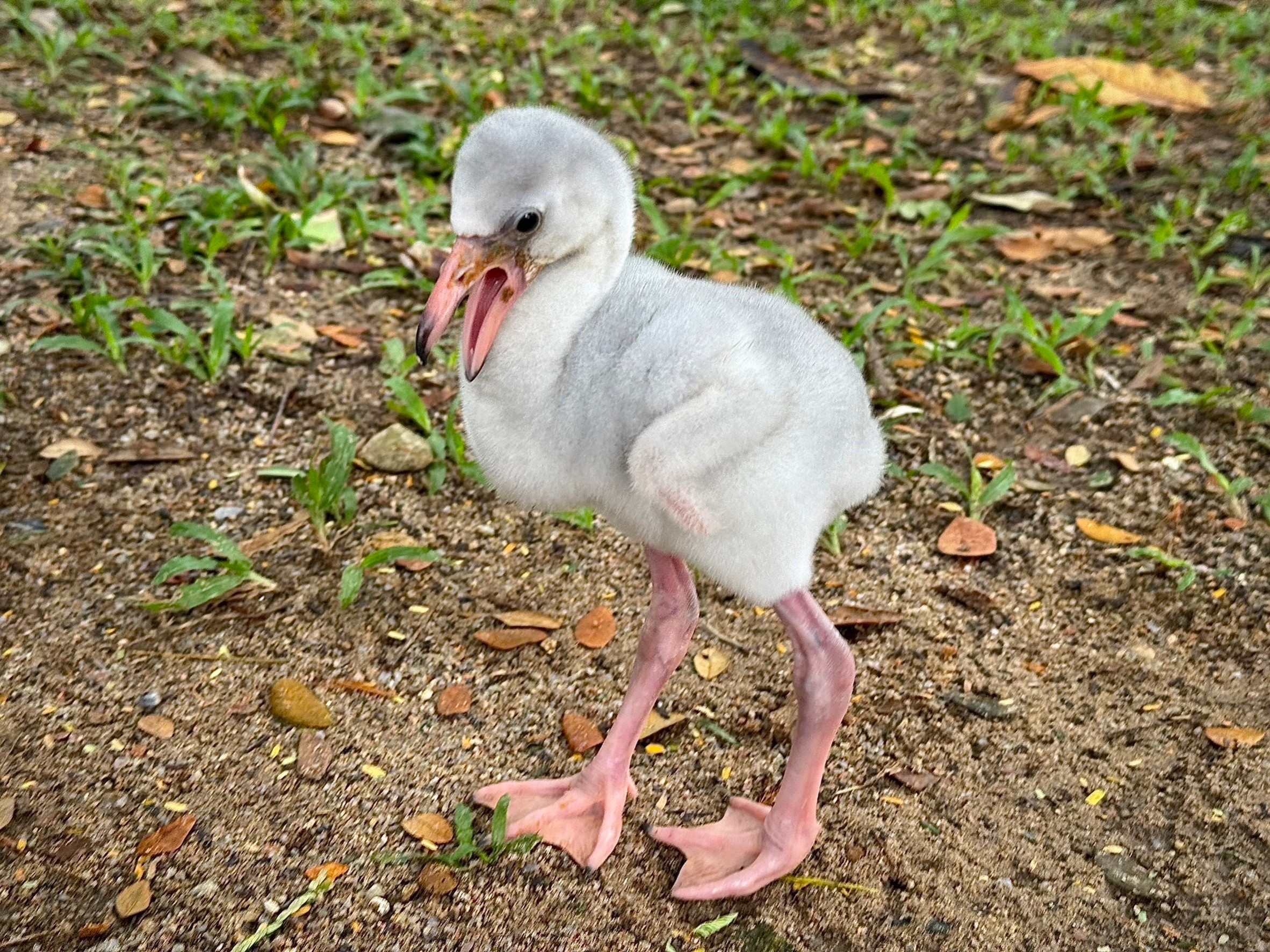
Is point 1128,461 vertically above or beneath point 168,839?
beneath

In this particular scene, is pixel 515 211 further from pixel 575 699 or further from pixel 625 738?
pixel 575 699

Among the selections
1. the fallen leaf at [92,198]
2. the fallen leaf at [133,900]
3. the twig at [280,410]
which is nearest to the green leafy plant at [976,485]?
the twig at [280,410]

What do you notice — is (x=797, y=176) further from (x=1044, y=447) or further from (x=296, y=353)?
(x=296, y=353)

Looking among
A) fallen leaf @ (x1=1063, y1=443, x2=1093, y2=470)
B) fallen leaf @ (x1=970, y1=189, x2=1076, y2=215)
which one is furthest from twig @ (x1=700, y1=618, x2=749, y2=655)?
fallen leaf @ (x1=970, y1=189, x2=1076, y2=215)

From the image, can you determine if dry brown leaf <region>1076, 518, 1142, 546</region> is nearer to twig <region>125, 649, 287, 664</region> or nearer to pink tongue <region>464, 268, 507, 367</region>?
pink tongue <region>464, 268, 507, 367</region>

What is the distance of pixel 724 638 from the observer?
3.38 m

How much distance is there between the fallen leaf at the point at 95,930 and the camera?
2453mm

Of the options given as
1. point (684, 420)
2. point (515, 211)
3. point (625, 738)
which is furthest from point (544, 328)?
point (625, 738)

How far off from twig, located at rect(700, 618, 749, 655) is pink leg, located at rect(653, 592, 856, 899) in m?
0.61

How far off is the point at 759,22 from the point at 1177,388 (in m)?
3.86

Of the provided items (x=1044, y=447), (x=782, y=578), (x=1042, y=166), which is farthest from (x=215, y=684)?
(x=1042, y=166)

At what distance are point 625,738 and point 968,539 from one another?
4.54ft

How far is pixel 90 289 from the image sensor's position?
426 centimetres

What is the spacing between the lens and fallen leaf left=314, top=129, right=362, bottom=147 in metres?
5.49
